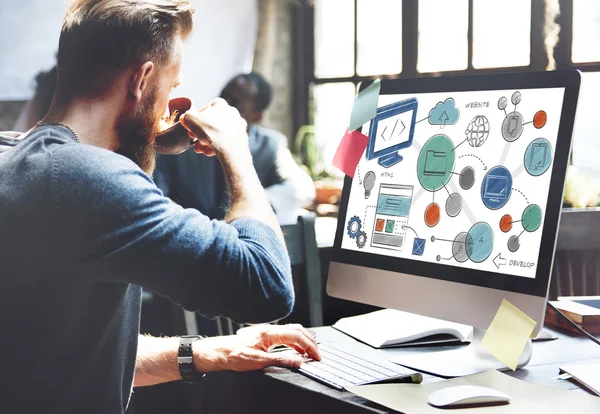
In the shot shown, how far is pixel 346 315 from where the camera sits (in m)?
1.73

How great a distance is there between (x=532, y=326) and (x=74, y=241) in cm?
62

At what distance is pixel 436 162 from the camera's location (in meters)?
1.20

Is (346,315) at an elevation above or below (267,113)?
below

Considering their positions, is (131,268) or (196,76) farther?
(196,76)

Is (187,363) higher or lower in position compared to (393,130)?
lower

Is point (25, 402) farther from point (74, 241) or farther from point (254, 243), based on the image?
point (254, 243)

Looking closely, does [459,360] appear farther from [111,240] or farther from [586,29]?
[586,29]

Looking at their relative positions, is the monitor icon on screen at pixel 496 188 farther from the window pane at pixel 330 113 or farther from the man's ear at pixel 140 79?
the window pane at pixel 330 113

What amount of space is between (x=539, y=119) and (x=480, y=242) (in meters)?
0.20

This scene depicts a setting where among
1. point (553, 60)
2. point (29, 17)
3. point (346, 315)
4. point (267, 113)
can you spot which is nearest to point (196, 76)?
point (267, 113)

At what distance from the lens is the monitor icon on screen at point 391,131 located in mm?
1255

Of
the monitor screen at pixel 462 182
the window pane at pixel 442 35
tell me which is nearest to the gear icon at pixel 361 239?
the monitor screen at pixel 462 182

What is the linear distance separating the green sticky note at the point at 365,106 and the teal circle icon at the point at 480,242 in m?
0.30

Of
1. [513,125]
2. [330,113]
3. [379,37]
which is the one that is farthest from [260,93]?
[513,125]
